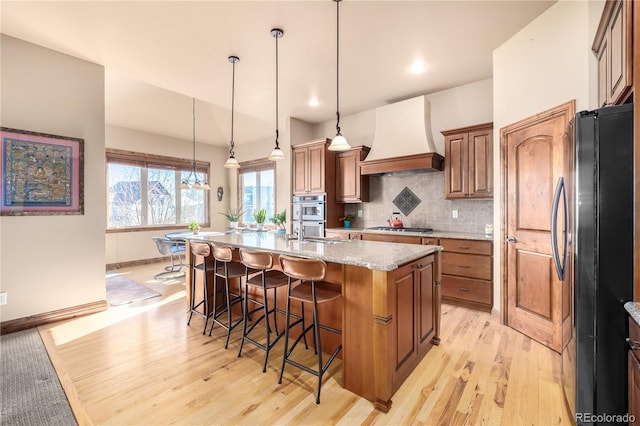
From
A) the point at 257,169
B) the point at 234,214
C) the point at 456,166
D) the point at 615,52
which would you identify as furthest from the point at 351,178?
the point at 234,214

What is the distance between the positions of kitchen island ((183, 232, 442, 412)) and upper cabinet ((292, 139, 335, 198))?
2808 millimetres

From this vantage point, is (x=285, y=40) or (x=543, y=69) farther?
(x=285, y=40)

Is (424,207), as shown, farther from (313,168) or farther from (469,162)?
(313,168)

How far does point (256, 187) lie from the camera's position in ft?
24.9

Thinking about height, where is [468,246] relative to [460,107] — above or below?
below

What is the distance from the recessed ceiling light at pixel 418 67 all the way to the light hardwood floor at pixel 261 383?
317 cm

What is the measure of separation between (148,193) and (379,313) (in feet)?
21.6

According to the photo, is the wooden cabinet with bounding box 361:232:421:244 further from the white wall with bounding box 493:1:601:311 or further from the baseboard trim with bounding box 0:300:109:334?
the baseboard trim with bounding box 0:300:109:334

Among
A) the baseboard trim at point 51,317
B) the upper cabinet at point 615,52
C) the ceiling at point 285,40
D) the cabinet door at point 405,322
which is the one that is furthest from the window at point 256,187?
the upper cabinet at point 615,52

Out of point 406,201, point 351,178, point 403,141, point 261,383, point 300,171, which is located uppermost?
point 403,141

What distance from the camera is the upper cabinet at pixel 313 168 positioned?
500 cm

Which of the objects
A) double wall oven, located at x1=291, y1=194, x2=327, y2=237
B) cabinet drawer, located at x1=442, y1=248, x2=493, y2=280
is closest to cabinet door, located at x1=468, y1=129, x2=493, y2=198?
cabinet drawer, located at x1=442, y1=248, x2=493, y2=280

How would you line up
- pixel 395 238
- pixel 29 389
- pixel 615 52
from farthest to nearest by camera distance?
pixel 395 238 → pixel 29 389 → pixel 615 52

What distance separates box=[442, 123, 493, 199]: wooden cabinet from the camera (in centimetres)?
361
